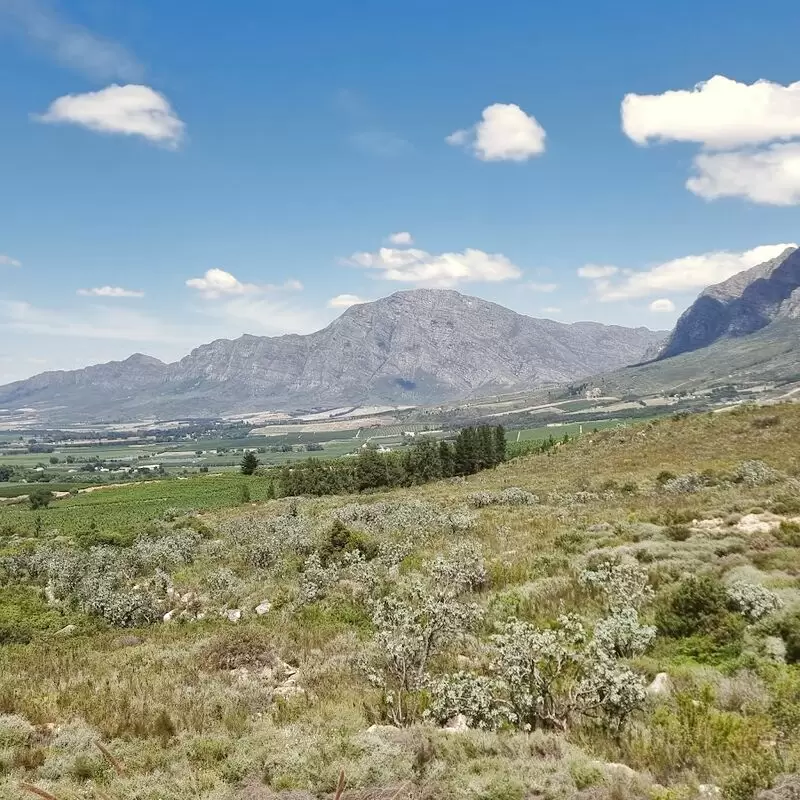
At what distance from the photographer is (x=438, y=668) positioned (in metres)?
12.9

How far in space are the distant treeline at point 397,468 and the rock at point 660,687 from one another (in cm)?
8560

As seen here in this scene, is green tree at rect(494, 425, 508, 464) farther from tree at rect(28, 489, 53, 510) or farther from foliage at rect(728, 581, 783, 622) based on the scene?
foliage at rect(728, 581, 783, 622)

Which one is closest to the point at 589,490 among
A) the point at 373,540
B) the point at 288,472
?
the point at 373,540

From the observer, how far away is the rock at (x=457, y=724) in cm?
956

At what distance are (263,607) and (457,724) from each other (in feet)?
42.8

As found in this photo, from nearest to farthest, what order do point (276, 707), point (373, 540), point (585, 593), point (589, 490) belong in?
point (276, 707) < point (585, 593) < point (373, 540) < point (589, 490)

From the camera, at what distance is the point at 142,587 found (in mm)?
26000

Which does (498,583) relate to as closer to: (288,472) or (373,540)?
(373,540)

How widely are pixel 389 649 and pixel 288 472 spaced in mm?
99238

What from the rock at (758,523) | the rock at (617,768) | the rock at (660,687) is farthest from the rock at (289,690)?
the rock at (758,523)

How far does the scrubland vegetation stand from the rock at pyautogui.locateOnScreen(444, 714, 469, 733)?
5 centimetres

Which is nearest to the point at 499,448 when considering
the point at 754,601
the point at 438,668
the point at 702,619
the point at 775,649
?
the point at 702,619

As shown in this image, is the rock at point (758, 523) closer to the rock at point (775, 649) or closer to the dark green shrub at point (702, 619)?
the dark green shrub at point (702, 619)

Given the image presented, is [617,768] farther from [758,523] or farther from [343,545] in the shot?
[343,545]
